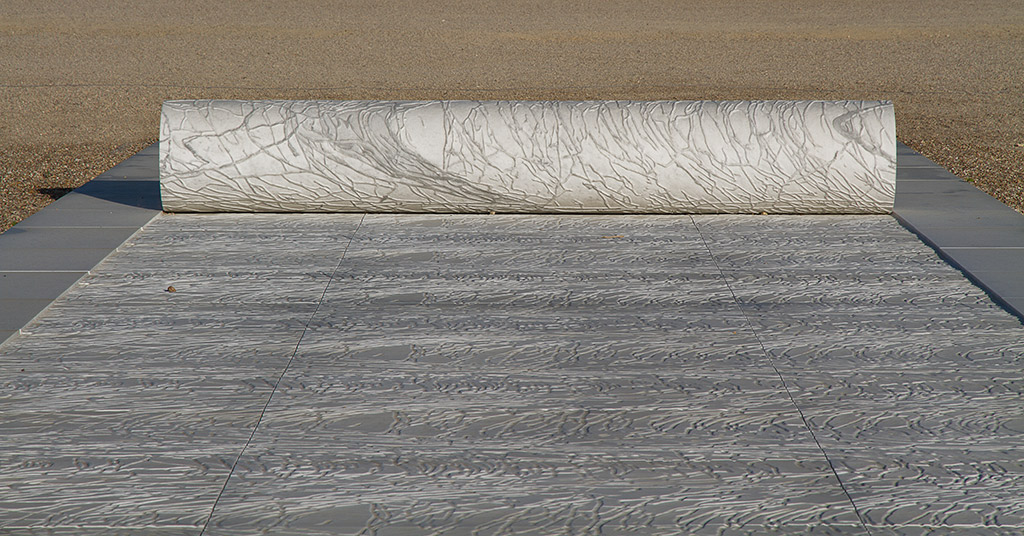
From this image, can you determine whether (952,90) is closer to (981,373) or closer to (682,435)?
(981,373)

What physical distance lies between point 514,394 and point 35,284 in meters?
2.34

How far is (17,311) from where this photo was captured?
Result: 3.67 metres

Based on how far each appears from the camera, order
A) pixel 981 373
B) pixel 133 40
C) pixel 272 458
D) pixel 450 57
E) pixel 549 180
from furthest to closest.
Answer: pixel 133 40 < pixel 450 57 < pixel 549 180 < pixel 981 373 < pixel 272 458

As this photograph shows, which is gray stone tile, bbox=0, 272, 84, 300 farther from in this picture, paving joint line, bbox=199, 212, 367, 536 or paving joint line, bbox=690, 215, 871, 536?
paving joint line, bbox=690, 215, 871, 536

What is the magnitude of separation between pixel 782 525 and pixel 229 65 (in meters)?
12.6

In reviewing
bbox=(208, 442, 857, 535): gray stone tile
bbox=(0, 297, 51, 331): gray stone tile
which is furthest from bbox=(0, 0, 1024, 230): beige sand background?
bbox=(208, 442, 857, 535): gray stone tile

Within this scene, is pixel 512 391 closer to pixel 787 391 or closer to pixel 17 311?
pixel 787 391

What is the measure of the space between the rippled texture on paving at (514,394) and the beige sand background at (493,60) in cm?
270

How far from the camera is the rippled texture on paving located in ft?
7.85

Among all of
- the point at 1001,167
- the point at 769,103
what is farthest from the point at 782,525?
the point at 1001,167

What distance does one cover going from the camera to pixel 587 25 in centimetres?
1739

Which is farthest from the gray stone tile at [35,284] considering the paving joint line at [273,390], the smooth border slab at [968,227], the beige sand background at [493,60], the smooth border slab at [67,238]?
the smooth border slab at [968,227]

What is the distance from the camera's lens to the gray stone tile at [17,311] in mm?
3531

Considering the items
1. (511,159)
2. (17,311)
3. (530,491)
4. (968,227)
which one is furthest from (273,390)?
(968,227)
